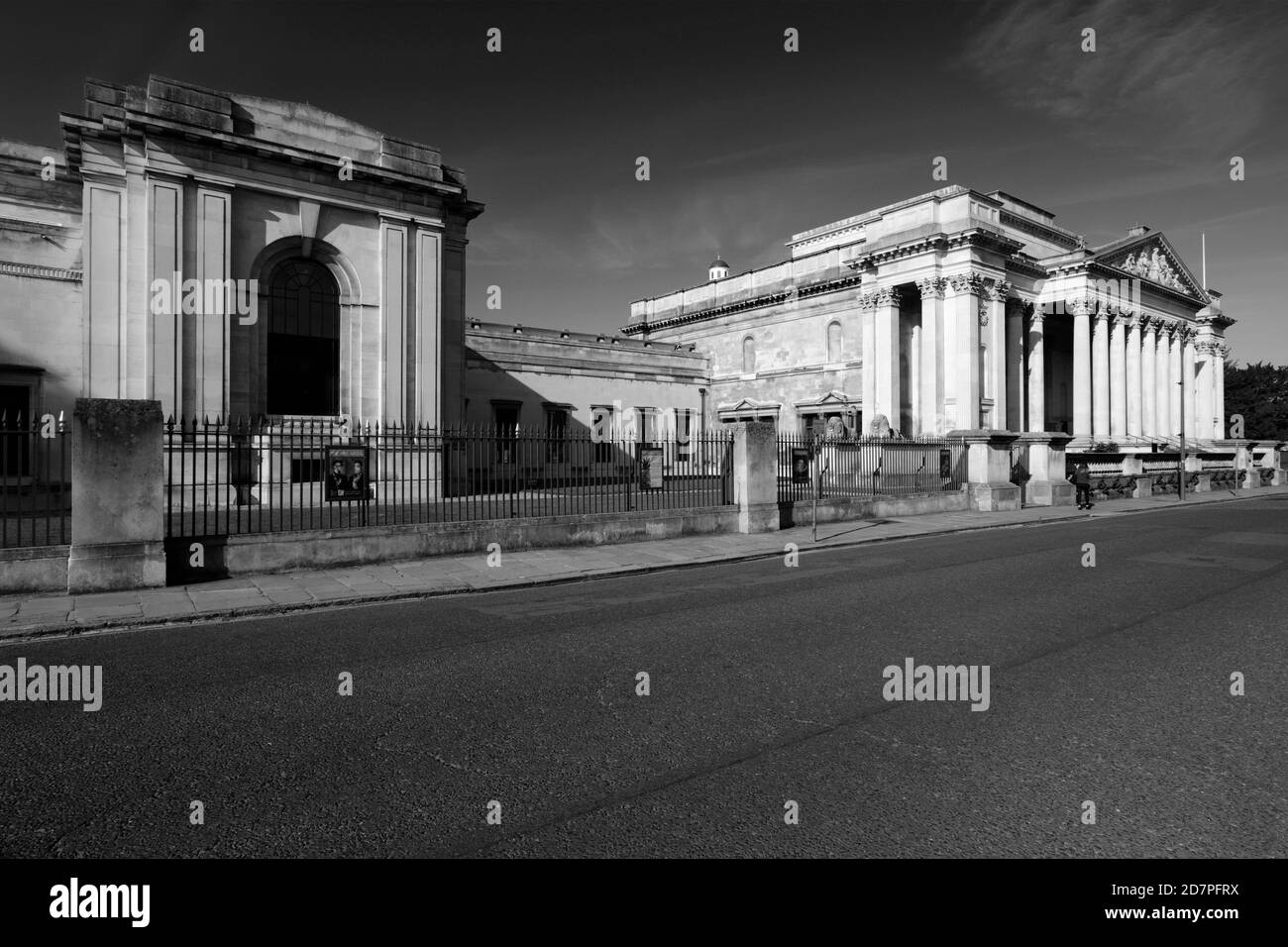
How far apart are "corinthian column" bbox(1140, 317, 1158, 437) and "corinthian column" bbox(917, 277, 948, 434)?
59.0 feet

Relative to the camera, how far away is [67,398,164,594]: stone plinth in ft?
31.6

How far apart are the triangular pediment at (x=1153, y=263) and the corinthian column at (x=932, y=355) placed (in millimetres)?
10796

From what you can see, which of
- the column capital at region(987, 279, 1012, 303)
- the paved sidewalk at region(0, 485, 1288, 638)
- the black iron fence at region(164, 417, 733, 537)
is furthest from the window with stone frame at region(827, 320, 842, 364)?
the paved sidewalk at region(0, 485, 1288, 638)

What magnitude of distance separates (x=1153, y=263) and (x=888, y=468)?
115 ft

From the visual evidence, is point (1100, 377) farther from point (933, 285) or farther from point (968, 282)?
point (933, 285)

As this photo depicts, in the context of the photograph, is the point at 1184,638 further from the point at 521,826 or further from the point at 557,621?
the point at 521,826

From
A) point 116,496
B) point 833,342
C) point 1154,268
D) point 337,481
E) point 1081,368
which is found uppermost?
point 1154,268

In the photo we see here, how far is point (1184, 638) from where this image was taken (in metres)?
6.92

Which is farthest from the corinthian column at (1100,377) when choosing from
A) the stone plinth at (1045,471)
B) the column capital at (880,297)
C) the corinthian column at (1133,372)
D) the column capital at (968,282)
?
the stone plinth at (1045,471)

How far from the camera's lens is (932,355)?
36594 mm

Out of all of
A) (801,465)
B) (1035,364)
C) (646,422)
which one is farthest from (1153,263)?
(801,465)

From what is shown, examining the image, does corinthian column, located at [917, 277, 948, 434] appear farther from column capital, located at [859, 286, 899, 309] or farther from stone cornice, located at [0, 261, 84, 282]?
stone cornice, located at [0, 261, 84, 282]
